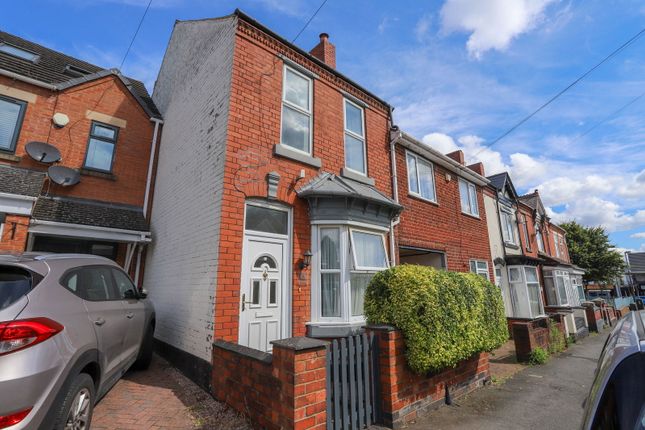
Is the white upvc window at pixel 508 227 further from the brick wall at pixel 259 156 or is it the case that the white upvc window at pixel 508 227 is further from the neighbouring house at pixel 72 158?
the neighbouring house at pixel 72 158

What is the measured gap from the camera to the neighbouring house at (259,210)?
535 centimetres

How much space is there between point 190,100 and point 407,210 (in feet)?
21.6

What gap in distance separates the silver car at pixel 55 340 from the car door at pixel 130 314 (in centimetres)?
36

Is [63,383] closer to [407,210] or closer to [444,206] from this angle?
[407,210]

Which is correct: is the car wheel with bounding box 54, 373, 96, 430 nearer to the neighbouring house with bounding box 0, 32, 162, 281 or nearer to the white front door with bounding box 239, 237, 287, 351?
the white front door with bounding box 239, 237, 287, 351

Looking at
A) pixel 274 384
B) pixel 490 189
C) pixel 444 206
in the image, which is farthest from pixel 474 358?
pixel 490 189

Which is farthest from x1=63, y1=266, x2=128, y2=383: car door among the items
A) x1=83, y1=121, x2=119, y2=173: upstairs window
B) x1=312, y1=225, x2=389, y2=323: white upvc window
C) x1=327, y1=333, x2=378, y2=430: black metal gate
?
x1=83, y1=121, x2=119, y2=173: upstairs window

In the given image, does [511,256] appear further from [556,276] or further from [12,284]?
[12,284]

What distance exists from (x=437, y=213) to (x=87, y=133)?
10826 mm

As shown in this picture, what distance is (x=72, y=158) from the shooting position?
27.9ft

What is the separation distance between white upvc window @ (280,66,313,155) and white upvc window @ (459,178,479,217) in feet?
25.8

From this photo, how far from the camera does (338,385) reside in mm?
3656

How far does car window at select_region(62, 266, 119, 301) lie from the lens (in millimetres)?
3287

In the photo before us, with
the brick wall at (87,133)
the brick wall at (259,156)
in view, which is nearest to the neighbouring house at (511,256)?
the brick wall at (259,156)
